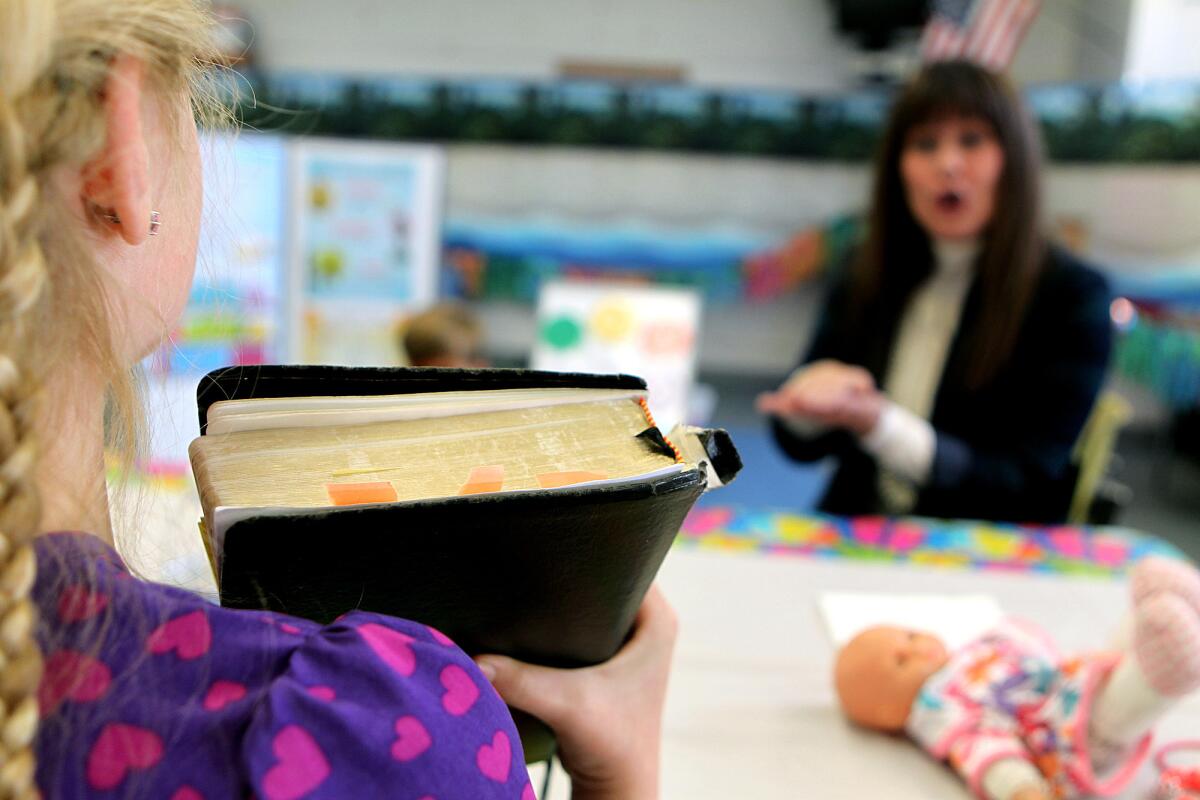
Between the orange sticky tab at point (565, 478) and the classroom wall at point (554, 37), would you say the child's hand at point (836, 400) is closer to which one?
the orange sticky tab at point (565, 478)

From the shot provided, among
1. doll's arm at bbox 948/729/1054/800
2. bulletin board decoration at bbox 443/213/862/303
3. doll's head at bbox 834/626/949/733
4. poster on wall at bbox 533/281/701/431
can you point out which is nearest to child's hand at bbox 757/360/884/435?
doll's head at bbox 834/626/949/733

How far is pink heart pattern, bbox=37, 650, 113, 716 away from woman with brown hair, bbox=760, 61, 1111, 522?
1.15 metres

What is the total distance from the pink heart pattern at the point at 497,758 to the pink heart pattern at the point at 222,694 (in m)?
0.09

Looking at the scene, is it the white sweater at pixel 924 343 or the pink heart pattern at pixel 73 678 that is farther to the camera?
the white sweater at pixel 924 343

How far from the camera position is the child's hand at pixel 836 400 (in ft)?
4.39

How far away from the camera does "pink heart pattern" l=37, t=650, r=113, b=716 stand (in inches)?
12.1

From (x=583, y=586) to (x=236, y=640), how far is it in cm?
17

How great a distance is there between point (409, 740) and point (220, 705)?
66 millimetres

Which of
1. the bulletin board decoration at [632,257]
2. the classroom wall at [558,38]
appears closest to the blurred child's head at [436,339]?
the bulletin board decoration at [632,257]

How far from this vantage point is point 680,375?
2246 mm

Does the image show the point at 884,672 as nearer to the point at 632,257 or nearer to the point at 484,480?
the point at 484,480

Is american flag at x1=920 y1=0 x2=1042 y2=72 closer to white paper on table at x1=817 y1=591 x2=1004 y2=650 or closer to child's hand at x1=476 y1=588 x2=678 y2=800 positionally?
white paper on table at x1=817 y1=591 x2=1004 y2=650

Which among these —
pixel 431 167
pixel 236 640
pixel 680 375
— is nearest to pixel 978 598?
pixel 236 640

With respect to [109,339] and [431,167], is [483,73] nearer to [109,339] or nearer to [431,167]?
[431,167]
